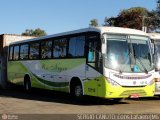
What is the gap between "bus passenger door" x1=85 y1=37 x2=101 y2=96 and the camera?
1680 centimetres

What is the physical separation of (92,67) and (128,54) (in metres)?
1.52

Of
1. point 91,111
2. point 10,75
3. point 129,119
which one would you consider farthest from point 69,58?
point 10,75

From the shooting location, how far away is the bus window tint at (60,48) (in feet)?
65.4

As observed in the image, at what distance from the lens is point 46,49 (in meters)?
22.2

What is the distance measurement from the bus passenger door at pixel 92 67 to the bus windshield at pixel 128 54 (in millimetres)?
512

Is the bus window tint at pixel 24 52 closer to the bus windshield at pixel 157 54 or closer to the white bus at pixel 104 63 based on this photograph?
the white bus at pixel 104 63

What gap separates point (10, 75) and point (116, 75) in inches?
515

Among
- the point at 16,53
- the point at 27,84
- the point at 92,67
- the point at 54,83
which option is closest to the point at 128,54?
the point at 92,67

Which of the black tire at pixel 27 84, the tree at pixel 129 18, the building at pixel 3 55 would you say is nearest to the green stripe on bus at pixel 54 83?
the black tire at pixel 27 84

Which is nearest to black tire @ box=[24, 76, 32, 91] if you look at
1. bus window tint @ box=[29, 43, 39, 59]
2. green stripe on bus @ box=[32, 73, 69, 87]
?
bus window tint @ box=[29, 43, 39, 59]

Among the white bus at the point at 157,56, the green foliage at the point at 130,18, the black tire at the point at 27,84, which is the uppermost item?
the green foliage at the point at 130,18

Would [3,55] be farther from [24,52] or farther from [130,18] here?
[130,18]

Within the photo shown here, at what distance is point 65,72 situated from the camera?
19.8 m

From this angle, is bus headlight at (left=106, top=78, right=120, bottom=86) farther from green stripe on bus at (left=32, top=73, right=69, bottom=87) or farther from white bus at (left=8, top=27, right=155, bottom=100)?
green stripe on bus at (left=32, top=73, right=69, bottom=87)
